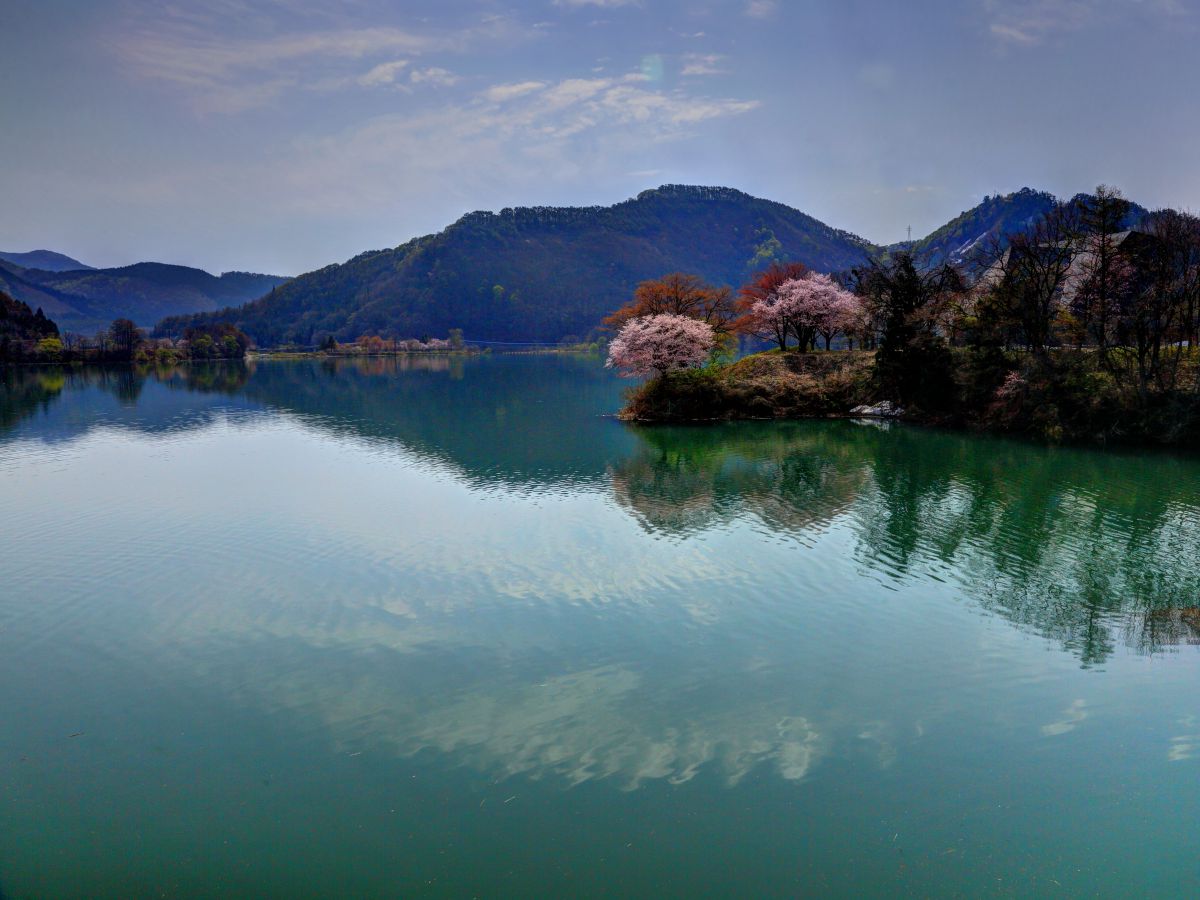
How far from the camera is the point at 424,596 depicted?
52.4 feet

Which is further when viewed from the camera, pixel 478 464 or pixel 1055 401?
pixel 1055 401

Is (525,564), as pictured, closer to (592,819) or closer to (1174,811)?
(592,819)

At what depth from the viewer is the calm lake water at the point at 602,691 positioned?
310 inches

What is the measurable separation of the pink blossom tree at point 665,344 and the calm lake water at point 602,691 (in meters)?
22.6

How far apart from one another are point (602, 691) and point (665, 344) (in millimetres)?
37593

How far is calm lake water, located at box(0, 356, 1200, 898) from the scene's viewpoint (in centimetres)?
787

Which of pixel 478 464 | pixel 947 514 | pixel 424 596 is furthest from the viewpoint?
pixel 478 464

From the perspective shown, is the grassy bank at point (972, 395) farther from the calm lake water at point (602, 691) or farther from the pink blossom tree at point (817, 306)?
the calm lake water at point (602, 691)

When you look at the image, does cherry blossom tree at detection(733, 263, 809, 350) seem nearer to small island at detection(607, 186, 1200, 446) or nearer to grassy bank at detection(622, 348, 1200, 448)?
small island at detection(607, 186, 1200, 446)

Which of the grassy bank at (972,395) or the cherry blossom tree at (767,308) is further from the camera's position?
the cherry blossom tree at (767,308)

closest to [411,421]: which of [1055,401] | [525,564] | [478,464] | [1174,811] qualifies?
[478,464]

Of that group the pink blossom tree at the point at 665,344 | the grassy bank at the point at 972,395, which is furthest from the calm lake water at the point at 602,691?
the pink blossom tree at the point at 665,344

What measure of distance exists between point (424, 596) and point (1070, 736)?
40.3 feet

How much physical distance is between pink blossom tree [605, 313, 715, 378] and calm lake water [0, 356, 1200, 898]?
22613 mm
